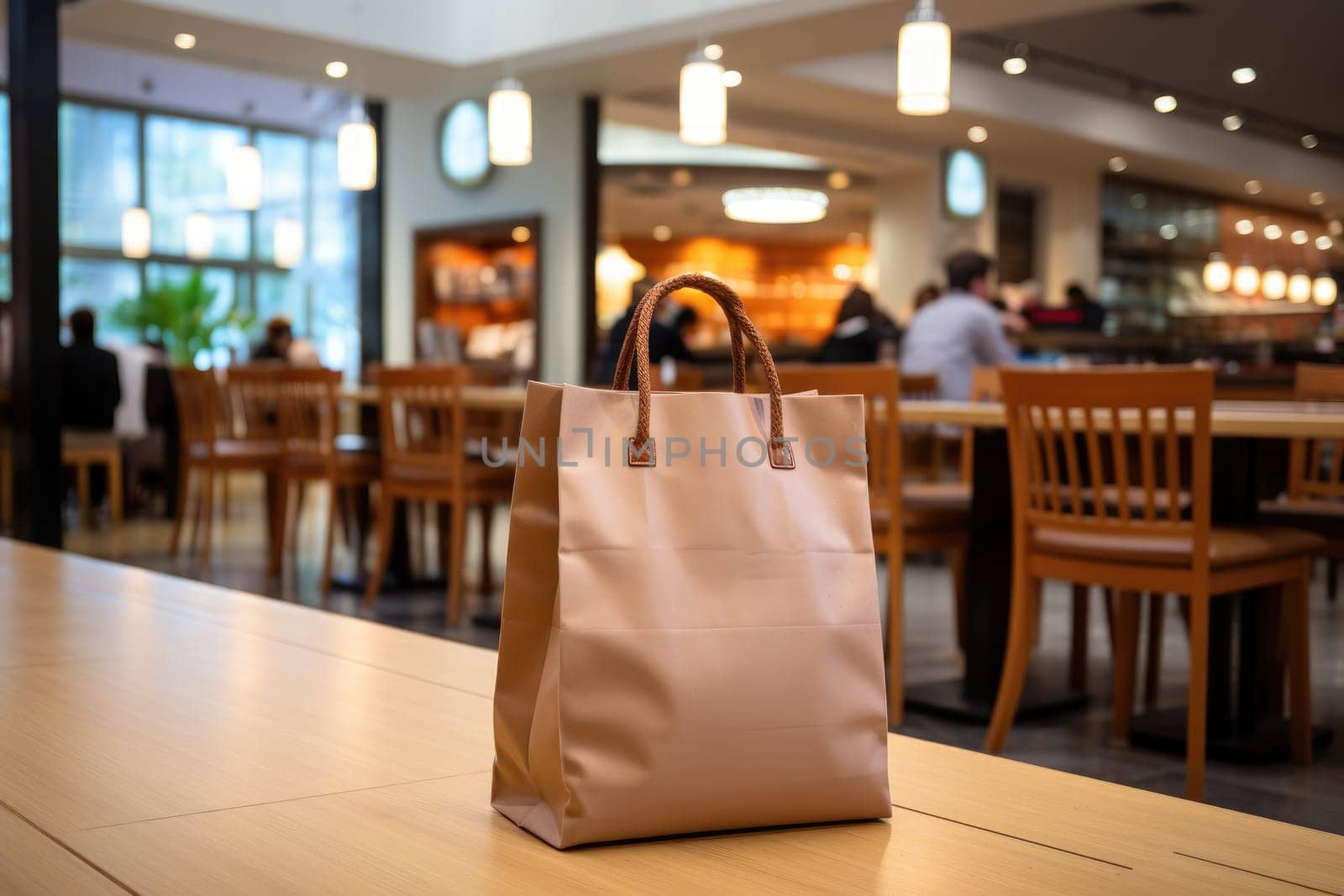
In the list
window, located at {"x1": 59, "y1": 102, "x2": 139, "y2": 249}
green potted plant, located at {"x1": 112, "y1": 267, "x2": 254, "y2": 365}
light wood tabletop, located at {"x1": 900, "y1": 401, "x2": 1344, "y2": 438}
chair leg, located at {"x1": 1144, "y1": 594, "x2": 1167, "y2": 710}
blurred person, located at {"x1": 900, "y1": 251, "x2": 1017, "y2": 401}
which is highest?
window, located at {"x1": 59, "y1": 102, "x2": 139, "y2": 249}

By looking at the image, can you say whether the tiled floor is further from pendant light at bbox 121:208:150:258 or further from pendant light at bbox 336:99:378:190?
pendant light at bbox 121:208:150:258

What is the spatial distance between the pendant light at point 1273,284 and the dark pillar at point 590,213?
26.9 feet

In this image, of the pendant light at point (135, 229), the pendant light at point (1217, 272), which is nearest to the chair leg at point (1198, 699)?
the pendant light at point (135, 229)

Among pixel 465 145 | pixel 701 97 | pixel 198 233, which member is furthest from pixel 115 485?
pixel 198 233

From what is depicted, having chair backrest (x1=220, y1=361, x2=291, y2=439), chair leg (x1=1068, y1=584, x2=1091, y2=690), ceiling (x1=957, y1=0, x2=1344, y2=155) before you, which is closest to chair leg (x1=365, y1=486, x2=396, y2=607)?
chair backrest (x1=220, y1=361, x2=291, y2=439)

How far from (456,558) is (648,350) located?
12.0ft

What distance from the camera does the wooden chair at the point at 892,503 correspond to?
295cm

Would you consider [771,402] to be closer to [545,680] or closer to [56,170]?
[545,680]

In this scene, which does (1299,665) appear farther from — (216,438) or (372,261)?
(372,261)

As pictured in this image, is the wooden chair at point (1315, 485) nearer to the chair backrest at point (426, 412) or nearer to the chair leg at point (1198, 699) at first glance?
the chair leg at point (1198, 699)

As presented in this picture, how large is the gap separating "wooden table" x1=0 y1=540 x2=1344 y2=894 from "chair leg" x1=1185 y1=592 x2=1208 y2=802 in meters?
1.56

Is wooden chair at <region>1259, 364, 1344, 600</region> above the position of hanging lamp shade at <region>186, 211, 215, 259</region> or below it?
below

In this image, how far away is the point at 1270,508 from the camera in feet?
10.5

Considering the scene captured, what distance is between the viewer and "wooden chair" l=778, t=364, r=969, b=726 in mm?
2949
